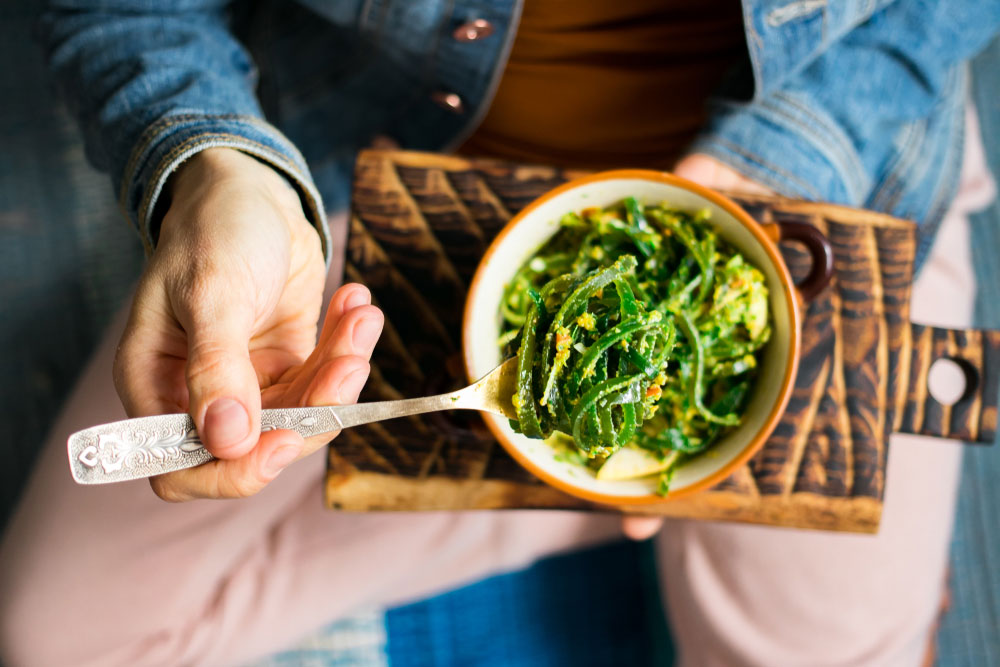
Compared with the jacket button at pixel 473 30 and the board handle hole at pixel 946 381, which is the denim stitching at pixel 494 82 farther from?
the board handle hole at pixel 946 381

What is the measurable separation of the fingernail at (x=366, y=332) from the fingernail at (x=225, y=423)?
13 cm

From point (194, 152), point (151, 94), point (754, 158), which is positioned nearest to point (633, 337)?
point (754, 158)

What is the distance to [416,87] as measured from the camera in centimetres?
120

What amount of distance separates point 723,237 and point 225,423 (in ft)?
2.05

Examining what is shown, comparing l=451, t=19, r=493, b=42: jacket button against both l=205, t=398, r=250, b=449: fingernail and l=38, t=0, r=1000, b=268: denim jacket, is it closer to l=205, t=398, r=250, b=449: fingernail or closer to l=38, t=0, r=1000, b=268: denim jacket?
l=38, t=0, r=1000, b=268: denim jacket

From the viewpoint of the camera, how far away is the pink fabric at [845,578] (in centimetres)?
126

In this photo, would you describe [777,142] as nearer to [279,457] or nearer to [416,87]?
[416,87]

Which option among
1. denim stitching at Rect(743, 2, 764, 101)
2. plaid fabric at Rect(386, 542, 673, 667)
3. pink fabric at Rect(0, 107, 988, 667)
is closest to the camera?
denim stitching at Rect(743, 2, 764, 101)

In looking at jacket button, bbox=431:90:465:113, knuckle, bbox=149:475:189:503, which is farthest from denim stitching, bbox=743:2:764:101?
knuckle, bbox=149:475:189:503

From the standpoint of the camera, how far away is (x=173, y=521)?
1215mm

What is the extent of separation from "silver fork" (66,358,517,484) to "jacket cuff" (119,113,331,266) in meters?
0.29

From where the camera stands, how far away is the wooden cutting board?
0.98 m

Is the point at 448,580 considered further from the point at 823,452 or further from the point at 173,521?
the point at 823,452

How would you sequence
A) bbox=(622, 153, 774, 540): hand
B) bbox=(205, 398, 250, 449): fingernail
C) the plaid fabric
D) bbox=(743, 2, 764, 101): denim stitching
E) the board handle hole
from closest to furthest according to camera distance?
1. bbox=(205, 398, 250, 449): fingernail
2. bbox=(743, 2, 764, 101): denim stitching
3. bbox=(622, 153, 774, 540): hand
4. the board handle hole
5. the plaid fabric
